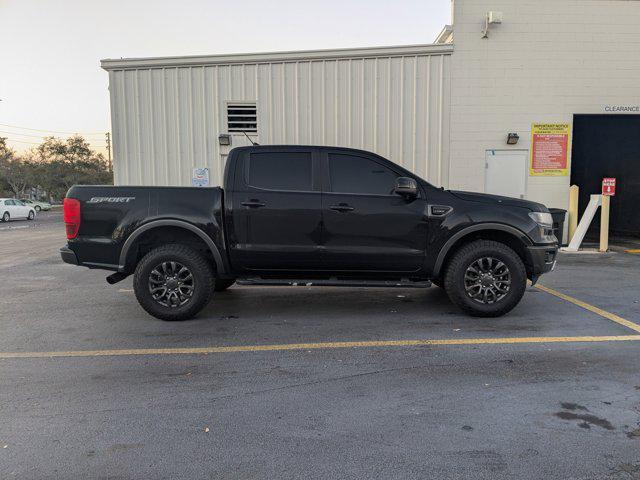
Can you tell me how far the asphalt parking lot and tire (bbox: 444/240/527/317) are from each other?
8.3 inches

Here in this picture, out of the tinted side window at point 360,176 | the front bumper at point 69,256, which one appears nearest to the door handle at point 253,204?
the tinted side window at point 360,176

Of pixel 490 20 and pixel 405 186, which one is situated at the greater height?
pixel 490 20

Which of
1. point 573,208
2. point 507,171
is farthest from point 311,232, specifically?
point 573,208

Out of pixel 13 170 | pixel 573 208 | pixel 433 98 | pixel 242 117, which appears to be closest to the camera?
pixel 433 98

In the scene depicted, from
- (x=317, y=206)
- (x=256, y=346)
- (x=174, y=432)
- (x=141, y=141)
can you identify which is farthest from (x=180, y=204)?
(x=141, y=141)

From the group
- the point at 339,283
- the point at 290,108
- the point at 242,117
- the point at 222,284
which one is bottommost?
the point at 222,284

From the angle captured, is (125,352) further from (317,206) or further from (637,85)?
(637,85)

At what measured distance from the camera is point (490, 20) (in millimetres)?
11117

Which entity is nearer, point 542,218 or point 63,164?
point 542,218

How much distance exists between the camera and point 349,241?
549cm

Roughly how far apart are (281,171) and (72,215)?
7.83 ft

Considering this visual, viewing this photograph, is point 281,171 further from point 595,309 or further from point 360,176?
point 595,309

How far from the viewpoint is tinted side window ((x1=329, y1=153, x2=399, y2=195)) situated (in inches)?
219

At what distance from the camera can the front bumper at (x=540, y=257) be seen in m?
5.52
